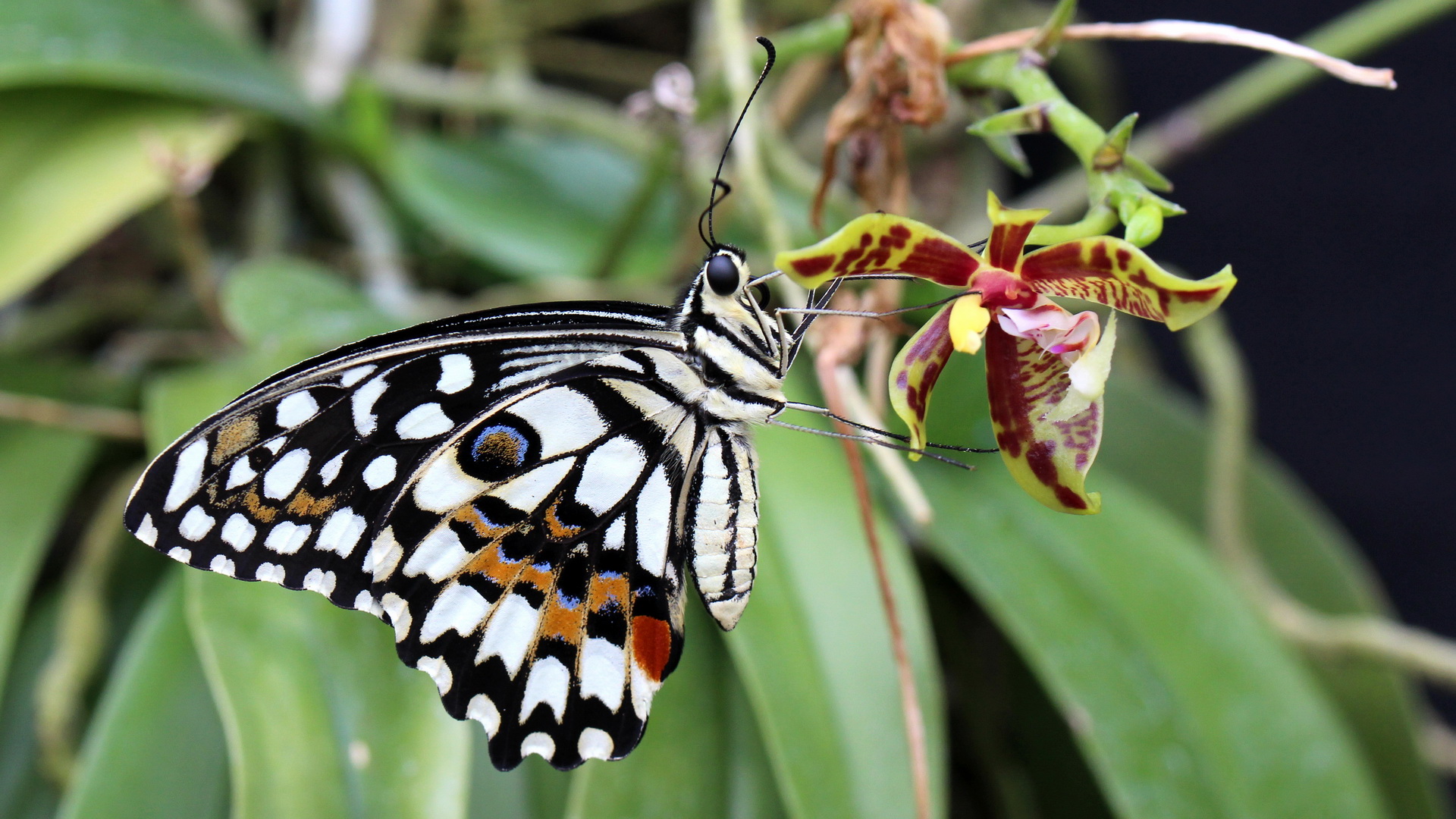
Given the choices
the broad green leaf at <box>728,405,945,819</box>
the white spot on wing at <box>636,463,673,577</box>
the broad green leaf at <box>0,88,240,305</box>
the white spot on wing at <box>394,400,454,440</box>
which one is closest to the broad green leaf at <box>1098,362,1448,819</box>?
the broad green leaf at <box>728,405,945,819</box>

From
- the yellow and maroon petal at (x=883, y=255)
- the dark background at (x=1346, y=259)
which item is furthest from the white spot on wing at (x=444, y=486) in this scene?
the dark background at (x=1346, y=259)

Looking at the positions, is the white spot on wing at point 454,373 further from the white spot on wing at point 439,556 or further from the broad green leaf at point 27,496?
the broad green leaf at point 27,496

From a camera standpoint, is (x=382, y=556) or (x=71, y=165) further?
(x=71, y=165)

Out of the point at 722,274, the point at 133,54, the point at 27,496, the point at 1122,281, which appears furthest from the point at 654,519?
the point at 133,54

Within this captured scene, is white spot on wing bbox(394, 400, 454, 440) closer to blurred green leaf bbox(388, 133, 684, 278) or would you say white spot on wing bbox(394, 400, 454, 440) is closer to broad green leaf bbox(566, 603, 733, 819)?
broad green leaf bbox(566, 603, 733, 819)

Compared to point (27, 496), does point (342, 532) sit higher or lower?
lower

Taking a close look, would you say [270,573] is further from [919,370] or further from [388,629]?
[919,370]
